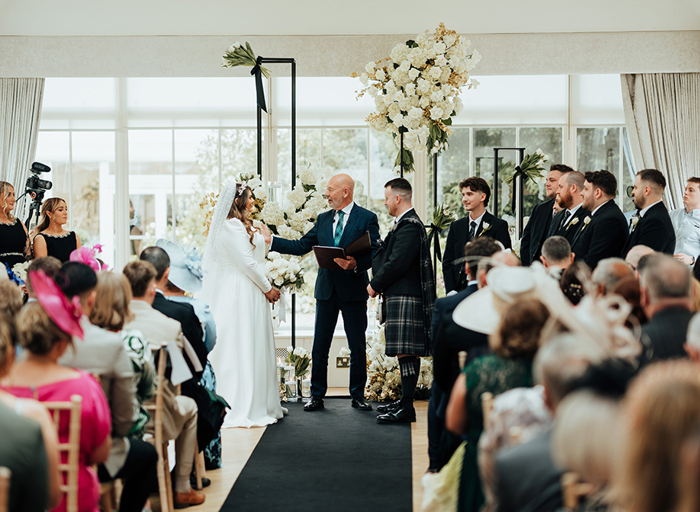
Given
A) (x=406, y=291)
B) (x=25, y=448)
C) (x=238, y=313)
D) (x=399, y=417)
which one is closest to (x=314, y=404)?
(x=399, y=417)

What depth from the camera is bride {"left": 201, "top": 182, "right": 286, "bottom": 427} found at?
17.6 ft

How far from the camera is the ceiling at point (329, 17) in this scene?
7.08 metres

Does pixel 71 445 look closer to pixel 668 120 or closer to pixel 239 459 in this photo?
pixel 239 459

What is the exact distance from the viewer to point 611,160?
7379mm

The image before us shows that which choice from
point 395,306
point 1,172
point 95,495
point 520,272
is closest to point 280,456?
point 395,306

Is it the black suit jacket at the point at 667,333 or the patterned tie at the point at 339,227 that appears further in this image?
the patterned tie at the point at 339,227

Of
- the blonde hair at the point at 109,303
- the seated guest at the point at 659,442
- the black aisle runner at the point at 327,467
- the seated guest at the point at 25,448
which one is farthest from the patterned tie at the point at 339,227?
the seated guest at the point at 659,442

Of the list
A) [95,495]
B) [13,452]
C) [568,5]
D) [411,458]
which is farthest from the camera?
[568,5]

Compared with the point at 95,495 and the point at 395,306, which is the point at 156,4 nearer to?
the point at 395,306

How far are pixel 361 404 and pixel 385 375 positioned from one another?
35 cm

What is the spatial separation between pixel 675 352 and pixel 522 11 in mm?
5293

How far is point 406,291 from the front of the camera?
5301 millimetres

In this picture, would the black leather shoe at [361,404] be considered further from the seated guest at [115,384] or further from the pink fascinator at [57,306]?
the pink fascinator at [57,306]

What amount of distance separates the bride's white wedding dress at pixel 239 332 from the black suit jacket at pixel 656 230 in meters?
2.67
